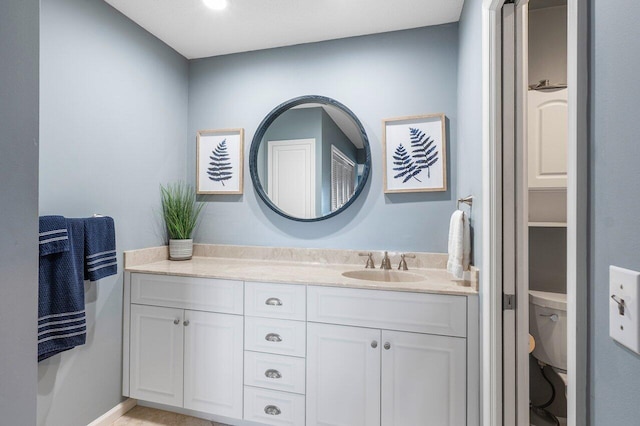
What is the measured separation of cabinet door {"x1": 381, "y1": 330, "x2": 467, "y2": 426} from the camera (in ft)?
5.11

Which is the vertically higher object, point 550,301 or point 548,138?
point 548,138

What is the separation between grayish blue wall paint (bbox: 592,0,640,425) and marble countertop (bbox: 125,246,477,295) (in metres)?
1.06

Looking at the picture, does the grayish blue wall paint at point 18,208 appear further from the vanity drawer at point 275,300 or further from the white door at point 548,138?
the white door at point 548,138

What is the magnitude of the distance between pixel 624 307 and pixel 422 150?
71.0 inches

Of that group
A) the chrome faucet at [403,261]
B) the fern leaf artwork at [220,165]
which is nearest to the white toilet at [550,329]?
the chrome faucet at [403,261]

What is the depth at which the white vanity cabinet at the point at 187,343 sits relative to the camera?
1.87 m

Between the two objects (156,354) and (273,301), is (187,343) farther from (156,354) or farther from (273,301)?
(273,301)

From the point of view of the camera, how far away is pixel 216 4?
1938 mm

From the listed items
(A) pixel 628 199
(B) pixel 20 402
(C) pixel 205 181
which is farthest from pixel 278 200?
(A) pixel 628 199

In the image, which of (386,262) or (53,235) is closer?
(53,235)

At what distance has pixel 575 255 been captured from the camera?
0.58 m

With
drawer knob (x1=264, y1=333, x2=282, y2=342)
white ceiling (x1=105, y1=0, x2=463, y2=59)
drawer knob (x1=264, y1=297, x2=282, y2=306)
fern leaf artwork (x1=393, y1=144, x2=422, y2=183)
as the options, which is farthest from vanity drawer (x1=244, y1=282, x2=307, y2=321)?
white ceiling (x1=105, y1=0, x2=463, y2=59)

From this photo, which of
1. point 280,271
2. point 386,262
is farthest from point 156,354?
point 386,262

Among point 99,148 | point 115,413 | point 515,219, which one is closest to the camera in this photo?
point 515,219
